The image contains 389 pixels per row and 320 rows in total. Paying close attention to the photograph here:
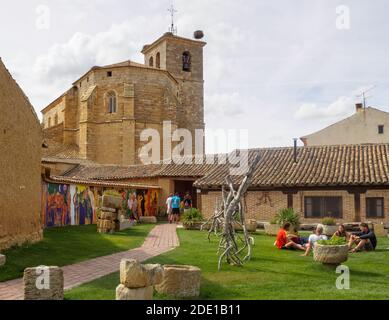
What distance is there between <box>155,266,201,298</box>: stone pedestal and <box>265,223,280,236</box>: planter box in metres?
12.8

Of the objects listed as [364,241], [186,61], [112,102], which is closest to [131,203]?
[364,241]

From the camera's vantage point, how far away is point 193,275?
8.41 meters

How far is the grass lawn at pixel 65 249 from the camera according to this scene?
10719 millimetres

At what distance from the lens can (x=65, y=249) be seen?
13.8 metres

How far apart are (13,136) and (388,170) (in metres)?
18.1

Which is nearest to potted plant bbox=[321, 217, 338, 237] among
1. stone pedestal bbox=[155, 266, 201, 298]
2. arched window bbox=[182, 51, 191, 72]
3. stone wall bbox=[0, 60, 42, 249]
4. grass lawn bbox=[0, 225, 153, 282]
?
grass lawn bbox=[0, 225, 153, 282]

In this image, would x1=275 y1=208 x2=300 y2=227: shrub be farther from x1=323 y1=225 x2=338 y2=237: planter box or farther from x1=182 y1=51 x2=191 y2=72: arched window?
x1=182 y1=51 x2=191 y2=72: arched window

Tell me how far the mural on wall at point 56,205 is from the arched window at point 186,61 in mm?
37369

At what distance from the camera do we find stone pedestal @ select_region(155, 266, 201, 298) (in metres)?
8.34

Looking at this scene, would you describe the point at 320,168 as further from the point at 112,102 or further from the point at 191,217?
the point at 112,102

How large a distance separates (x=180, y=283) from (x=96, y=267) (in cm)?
336

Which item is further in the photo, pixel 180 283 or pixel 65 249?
pixel 65 249

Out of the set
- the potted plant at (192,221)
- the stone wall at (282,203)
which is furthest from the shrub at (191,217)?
the stone wall at (282,203)
